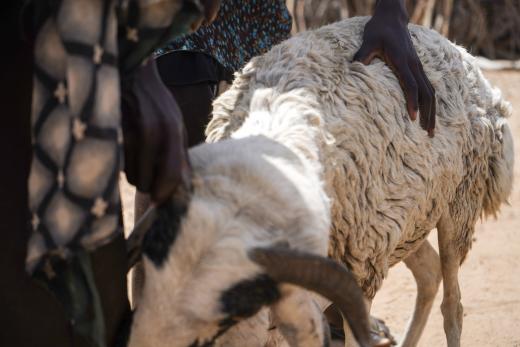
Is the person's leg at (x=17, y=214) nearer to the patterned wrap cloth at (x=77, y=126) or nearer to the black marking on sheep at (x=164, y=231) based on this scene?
the patterned wrap cloth at (x=77, y=126)

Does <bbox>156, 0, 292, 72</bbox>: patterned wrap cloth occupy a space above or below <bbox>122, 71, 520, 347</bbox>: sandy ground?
Answer: above

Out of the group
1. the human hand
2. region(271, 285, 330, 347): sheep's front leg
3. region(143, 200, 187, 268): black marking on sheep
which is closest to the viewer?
the human hand

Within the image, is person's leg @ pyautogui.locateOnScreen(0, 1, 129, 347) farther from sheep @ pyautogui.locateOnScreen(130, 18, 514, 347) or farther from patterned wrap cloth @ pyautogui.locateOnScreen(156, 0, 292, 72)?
patterned wrap cloth @ pyautogui.locateOnScreen(156, 0, 292, 72)

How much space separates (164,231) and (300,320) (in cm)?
48

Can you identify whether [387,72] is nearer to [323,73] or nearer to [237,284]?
[323,73]

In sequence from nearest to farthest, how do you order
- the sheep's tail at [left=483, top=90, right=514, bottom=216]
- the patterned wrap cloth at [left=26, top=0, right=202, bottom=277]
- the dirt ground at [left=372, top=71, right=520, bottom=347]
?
the patterned wrap cloth at [left=26, top=0, right=202, bottom=277]
the sheep's tail at [left=483, top=90, right=514, bottom=216]
the dirt ground at [left=372, top=71, right=520, bottom=347]

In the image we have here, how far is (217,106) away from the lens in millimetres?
3119

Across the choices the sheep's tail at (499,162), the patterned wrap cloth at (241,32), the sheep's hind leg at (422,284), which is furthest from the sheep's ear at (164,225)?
the sheep's hind leg at (422,284)

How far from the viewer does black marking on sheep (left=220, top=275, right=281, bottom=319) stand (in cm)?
204

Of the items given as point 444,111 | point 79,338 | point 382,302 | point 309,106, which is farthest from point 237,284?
point 382,302

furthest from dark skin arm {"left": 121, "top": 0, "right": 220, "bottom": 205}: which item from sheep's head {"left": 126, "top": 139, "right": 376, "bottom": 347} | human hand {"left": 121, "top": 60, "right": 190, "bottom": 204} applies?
sheep's head {"left": 126, "top": 139, "right": 376, "bottom": 347}

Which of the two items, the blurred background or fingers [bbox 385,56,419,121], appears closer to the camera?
fingers [bbox 385,56,419,121]

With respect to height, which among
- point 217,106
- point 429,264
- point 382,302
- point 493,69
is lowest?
point 493,69

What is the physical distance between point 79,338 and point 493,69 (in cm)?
1160
